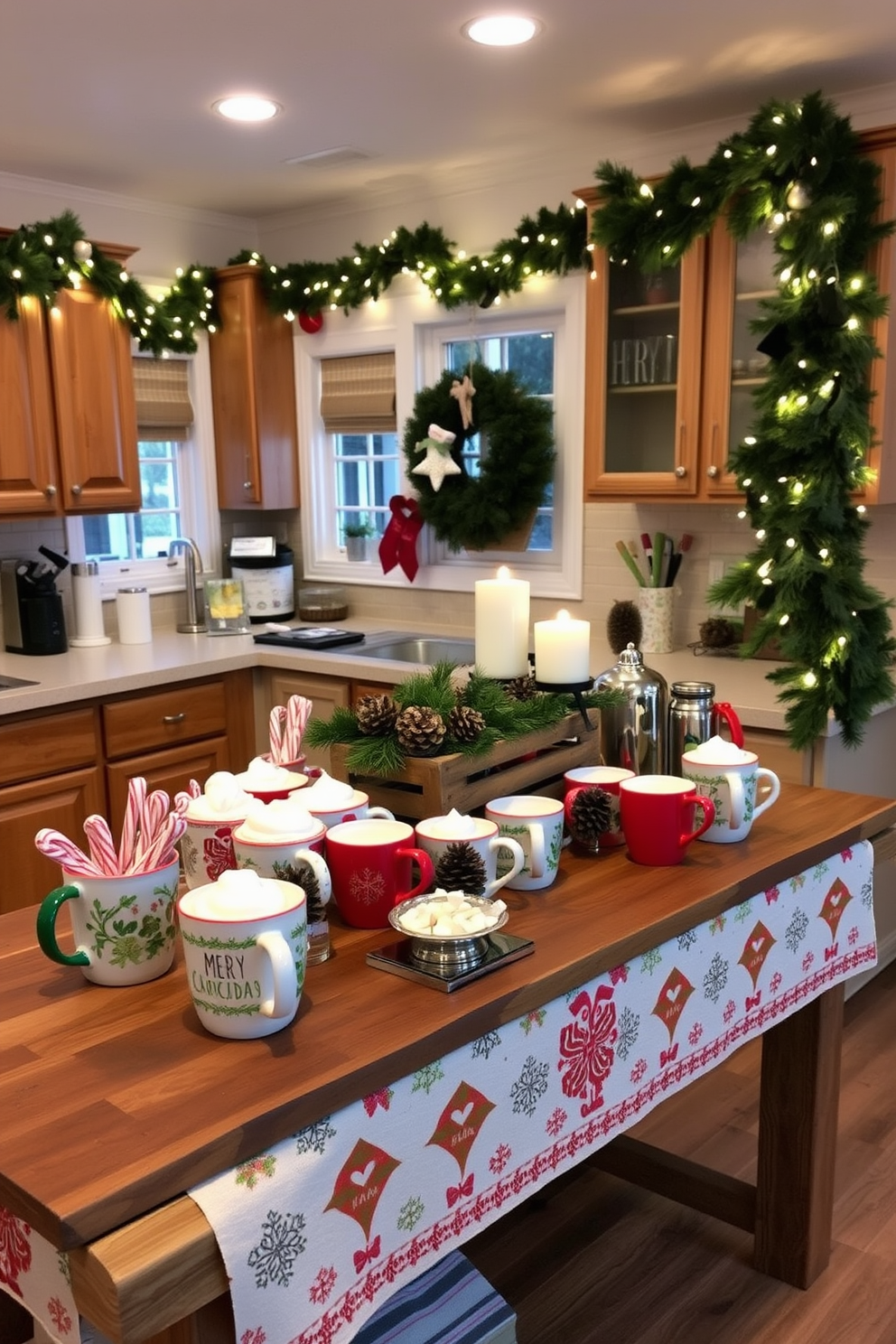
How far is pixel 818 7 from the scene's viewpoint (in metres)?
2.48

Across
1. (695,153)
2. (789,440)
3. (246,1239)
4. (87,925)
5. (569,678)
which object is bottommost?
(246,1239)

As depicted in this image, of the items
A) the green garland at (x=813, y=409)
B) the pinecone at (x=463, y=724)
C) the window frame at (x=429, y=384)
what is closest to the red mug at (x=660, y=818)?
the pinecone at (x=463, y=724)

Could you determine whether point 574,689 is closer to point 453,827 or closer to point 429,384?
point 453,827

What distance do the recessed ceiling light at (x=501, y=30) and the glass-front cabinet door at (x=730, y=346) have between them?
0.76 metres

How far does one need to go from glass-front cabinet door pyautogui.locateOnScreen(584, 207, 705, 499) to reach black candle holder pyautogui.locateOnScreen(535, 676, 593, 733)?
1.57 metres

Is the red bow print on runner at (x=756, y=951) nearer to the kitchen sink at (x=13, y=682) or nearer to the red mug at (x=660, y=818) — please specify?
the red mug at (x=660, y=818)

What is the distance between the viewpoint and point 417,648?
405 centimetres

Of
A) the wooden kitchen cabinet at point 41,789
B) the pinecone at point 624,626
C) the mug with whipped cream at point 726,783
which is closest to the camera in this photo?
the mug with whipped cream at point 726,783

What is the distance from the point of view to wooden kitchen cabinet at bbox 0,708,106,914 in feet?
10.4

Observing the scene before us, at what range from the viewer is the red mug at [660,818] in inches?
64.7

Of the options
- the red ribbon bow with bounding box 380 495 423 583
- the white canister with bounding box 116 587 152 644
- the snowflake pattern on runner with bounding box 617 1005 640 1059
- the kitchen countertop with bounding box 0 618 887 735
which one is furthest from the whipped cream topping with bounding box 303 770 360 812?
the red ribbon bow with bounding box 380 495 423 583

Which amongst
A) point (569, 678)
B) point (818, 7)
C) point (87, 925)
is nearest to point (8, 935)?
point (87, 925)

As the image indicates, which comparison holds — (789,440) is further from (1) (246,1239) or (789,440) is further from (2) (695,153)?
(1) (246,1239)

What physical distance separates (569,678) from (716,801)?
0.96 ft
